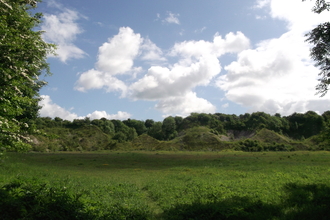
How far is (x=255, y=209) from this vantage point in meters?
9.51

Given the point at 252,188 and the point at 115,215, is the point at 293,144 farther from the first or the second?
→ the point at 115,215

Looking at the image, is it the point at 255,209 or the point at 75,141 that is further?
Result: the point at 75,141

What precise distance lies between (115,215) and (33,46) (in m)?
8.36

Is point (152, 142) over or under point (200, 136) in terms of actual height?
under

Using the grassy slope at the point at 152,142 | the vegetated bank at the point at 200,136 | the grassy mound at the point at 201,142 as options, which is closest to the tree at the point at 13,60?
the vegetated bank at the point at 200,136

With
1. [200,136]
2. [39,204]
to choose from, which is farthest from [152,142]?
[39,204]

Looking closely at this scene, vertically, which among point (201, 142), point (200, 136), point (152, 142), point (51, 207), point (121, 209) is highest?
point (200, 136)

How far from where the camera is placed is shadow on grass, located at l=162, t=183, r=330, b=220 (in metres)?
8.73

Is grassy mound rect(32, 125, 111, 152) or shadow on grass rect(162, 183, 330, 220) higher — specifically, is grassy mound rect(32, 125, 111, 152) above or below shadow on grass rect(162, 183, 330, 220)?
above

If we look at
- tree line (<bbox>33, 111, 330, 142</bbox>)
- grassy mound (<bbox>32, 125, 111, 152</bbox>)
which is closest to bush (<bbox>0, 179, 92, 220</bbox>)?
grassy mound (<bbox>32, 125, 111, 152</bbox>)

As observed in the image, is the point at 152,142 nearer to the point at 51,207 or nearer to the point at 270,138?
the point at 270,138

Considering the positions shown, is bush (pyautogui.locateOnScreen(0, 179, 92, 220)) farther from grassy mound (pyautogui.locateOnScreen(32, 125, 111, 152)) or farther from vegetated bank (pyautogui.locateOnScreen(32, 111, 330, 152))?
grassy mound (pyautogui.locateOnScreen(32, 125, 111, 152))

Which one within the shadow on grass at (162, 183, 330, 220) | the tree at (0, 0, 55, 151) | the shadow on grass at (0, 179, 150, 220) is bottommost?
the shadow on grass at (162, 183, 330, 220)

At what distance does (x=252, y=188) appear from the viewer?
13.3 metres
